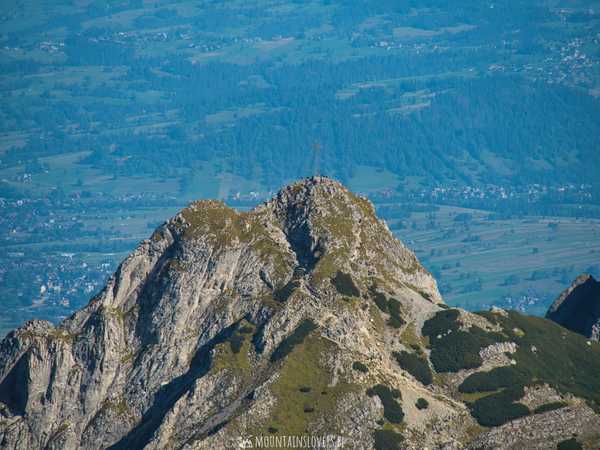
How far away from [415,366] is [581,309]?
4259cm

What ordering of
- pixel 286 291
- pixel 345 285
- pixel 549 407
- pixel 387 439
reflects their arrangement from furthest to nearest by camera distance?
pixel 345 285 < pixel 286 291 < pixel 549 407 < pixel 387 439

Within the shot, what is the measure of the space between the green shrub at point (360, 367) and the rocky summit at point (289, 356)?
0.41 metres

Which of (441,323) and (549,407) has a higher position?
(441,323)

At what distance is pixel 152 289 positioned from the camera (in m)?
148

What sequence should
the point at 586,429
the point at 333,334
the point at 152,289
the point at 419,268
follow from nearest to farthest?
the point at 586,429 < the point at 333,334 < the point at 152,289 < the point at 419,268

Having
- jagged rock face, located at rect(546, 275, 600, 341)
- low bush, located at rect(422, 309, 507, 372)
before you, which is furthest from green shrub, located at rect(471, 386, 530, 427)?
jagged rock face, located at rect(546, 275, 600, 341)

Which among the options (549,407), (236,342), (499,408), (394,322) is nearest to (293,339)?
(236,342)

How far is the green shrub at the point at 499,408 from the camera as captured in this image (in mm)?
132750

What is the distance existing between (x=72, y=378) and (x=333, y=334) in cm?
2597

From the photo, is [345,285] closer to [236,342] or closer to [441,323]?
[441,323]

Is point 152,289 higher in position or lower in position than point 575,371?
higher

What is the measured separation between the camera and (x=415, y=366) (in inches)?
5556

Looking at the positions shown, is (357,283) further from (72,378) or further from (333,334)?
(72,378)

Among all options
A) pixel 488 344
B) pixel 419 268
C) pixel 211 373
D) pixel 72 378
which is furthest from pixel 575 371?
pixel 72 378
